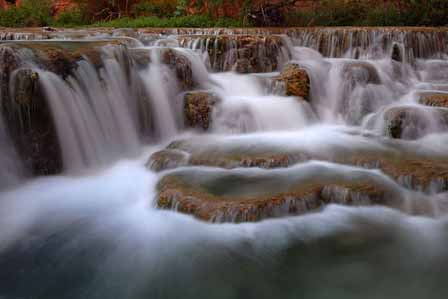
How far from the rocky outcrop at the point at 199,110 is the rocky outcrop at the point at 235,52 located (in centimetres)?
218

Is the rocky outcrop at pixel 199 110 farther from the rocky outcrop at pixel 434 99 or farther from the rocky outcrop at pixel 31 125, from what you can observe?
the rocky outcrop at pixel 434 99

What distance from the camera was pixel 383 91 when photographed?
9.16 meters

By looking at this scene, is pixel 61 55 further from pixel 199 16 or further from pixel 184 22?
pixel 199 16

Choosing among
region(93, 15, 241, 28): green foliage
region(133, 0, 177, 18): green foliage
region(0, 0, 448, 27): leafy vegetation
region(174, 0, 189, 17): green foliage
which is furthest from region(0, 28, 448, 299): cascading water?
region(133, 0, 177, 18): green foliage

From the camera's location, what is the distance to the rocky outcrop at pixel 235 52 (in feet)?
33.9

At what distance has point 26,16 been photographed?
17.5 m

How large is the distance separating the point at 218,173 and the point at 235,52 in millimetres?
5241

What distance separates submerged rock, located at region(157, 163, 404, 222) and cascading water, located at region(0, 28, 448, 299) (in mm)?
24

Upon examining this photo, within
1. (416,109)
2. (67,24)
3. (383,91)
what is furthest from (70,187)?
(67,24)

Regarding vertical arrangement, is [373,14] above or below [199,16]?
below

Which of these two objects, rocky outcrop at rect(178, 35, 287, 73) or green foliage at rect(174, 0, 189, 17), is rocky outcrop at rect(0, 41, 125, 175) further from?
green foliage at rect(174, 0, 189, 17)

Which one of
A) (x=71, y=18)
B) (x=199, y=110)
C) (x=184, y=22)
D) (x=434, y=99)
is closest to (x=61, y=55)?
(x=199, y=110)

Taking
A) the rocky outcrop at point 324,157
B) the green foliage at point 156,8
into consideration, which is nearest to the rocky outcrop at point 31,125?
the rocky outcrop at point 324,157

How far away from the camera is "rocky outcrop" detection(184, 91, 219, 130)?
8305mm
